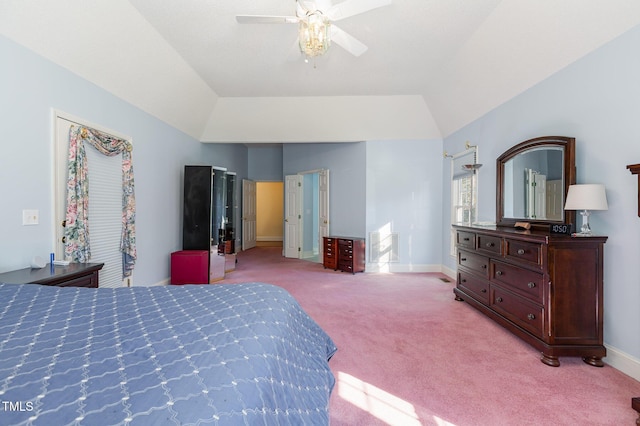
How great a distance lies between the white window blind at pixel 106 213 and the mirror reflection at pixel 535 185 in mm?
4766

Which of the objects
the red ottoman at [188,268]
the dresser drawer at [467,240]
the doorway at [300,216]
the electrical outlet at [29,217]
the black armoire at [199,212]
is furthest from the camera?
the doorway at [300,216]

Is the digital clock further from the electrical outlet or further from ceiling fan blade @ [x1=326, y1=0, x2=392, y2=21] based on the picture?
the electrical outlet

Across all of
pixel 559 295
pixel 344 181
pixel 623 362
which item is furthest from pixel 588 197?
pixel 344 181

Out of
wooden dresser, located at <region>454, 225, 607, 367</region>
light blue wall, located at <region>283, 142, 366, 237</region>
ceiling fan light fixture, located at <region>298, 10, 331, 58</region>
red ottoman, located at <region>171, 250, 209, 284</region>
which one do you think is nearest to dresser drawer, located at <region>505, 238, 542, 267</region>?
wooden dresser, located at <region>454, 225, 607, 367</region>

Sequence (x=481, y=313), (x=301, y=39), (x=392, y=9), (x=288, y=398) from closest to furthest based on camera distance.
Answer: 1. (x=288, y=398)
2. (x=301, y=39)
3. (x=392, y=9)
4. (x=481, y=313)

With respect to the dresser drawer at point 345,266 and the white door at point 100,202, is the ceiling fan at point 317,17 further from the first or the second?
the dresser drawer at point 345,266

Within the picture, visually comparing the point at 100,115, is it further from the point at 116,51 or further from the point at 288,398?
the point at 288,398

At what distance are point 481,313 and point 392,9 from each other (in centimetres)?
347

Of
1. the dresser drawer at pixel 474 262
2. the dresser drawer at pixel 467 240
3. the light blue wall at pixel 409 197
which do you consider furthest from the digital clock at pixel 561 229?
the light blue wall at pixel 409 197

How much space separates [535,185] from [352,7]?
262 centimetres

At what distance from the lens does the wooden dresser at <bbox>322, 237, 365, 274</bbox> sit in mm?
5645

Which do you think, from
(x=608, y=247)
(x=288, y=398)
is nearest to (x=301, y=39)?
(x=288, y=398)

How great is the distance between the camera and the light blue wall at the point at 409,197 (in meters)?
5.70

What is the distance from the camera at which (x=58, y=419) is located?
741 mm
